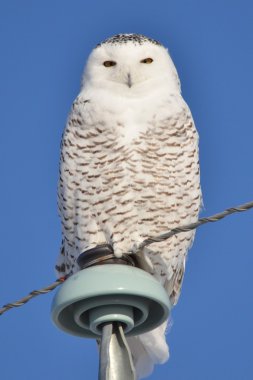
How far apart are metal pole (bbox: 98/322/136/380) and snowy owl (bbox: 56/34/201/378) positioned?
1679 mm

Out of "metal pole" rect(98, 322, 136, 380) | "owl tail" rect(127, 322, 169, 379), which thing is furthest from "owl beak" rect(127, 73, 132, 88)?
"metal pole" rect(98, 322, 136, 380)

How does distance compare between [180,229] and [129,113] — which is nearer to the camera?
[180,229]

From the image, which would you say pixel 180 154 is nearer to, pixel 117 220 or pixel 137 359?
pixel 117 220

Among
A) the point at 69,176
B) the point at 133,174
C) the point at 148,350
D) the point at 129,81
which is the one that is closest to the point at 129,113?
the point at 129,81

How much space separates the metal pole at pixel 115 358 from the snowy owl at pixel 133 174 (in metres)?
1.68

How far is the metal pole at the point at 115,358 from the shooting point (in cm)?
330

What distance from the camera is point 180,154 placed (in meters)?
5.52

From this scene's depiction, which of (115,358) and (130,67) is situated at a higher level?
(130,67)

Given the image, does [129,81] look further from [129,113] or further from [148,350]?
[148,350]

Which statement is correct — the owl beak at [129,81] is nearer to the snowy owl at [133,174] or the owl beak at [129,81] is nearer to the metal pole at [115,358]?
the snowy owl at [133,174]

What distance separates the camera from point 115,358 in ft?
11.2

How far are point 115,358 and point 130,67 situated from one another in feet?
9.47

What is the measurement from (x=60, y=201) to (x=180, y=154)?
837 millimetres

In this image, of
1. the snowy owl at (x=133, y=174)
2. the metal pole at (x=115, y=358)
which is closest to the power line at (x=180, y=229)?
the metal pole at (x=115, y=358)
